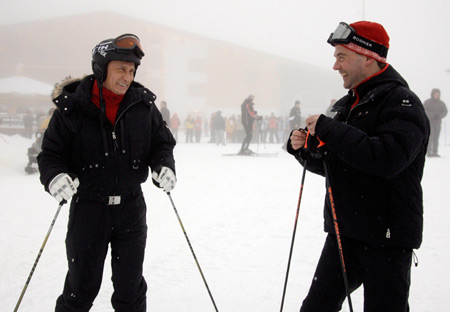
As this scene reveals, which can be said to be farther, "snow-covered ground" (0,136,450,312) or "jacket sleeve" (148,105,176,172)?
"snow-covered ground" (0,136,450,312)

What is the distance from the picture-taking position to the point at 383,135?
165cm

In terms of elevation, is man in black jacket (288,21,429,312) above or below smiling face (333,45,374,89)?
below

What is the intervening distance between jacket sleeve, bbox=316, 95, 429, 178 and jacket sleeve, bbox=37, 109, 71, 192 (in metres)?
1.42

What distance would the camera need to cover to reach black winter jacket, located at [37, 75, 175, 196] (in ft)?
7.12

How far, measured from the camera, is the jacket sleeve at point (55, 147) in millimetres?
2148

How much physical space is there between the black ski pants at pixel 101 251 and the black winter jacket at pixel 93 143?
11cm

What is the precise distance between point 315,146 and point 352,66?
419 mm

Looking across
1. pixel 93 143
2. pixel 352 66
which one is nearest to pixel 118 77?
pixel 93 143

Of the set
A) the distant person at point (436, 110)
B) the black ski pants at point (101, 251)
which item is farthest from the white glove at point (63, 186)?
the distant person at point (436, 110)

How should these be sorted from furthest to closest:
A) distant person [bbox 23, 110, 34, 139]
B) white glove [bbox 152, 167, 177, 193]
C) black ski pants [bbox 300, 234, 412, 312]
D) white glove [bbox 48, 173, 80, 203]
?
distant person [bbox 23, 110, 34, 139] → white glove [bbox 152, 167, 177, 193] → white glove [bbox 48, 173, 80, 203] → black ski pants [bbox 300, 234, 412, 312]

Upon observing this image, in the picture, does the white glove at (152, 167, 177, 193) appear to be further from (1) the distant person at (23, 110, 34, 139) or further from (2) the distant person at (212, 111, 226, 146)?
(2) the distant person at (212, 111, 226, 146)

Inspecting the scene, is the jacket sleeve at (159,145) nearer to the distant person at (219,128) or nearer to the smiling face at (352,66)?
the smiling face at (352,66)

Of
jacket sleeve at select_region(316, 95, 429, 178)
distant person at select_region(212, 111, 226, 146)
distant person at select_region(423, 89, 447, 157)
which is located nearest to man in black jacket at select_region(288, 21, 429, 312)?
jacket sleeve at select_region(316, 95, 429, 178)

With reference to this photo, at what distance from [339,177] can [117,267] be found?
1.34 metres
